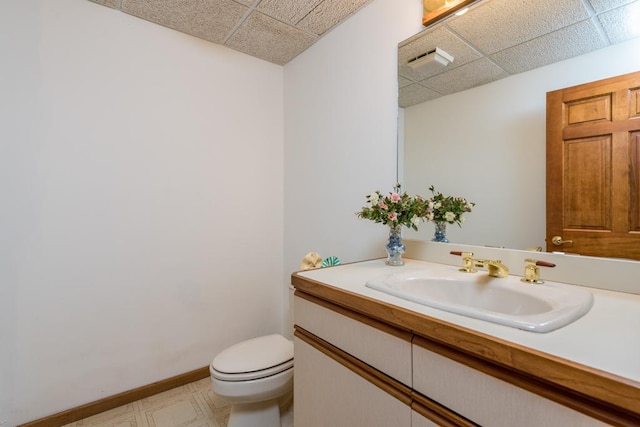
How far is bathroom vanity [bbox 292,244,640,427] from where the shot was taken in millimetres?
458

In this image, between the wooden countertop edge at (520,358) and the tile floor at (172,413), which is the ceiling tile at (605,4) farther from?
the tile floor at (172,413)

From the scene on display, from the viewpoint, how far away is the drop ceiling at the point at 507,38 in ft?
2.95

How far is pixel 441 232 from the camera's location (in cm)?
130

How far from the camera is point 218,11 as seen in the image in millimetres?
1625

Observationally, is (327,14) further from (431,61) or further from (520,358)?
(520,358)

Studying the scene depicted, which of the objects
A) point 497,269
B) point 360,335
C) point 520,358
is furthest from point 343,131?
point 520,358

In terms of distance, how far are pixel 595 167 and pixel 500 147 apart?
30 centimetres

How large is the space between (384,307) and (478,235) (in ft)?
2.18

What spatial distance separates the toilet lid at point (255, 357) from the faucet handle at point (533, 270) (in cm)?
109

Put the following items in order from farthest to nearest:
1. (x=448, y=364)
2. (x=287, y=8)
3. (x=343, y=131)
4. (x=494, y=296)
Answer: (x=343, y=131)
(x=287, y=8)
(x=494, y=296)
(x=448, y=364)

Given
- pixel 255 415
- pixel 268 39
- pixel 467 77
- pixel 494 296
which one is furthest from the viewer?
pixel 268 39

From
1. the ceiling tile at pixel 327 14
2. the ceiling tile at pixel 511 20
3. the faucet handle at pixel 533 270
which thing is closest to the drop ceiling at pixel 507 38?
the ceiling tile at pixel 511 20

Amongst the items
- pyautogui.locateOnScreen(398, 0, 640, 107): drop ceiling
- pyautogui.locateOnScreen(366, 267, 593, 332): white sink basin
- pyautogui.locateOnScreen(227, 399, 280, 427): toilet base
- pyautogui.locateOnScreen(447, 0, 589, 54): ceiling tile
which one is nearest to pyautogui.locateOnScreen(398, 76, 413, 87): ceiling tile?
pyautogui.locateOnScreen(398, 0, 640, 107): drop ceiling

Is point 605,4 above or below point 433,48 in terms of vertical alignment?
below
